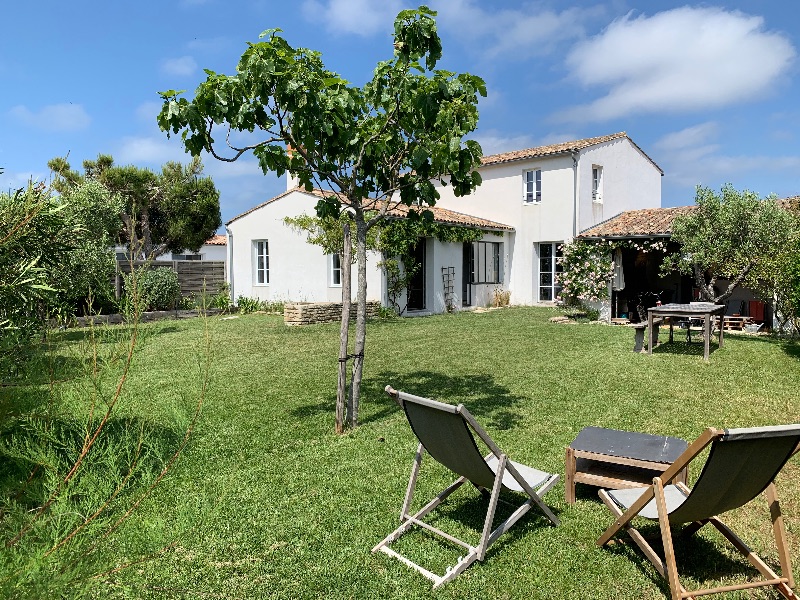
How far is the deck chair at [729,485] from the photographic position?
2.70 metres

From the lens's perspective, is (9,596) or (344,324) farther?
(344,324)

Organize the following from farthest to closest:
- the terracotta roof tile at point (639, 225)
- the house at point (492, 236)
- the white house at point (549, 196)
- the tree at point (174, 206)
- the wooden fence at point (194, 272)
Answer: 1. the tree at point (174, 206)
2. the white house at point (549, 196)
3. the wooden fence at point (194, 272)
4. the house at point (492, 236)
5. the terracotta roof tile at point (639, 225)

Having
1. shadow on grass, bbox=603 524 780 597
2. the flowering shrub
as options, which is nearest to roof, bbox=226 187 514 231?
the flowering shrub

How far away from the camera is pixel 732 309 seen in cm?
1823

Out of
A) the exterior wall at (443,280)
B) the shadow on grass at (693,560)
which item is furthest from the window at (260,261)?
the shadow on grass at (693,560)

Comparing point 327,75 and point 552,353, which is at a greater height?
point 327,75

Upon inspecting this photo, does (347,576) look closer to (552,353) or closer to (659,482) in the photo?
(659,482)

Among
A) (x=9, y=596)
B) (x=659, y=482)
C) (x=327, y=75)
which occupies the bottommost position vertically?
(x=659, y=482)

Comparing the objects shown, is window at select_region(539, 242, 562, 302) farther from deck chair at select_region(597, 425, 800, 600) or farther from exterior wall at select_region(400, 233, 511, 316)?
deck chair at select_region(597, 425, 800, 600)

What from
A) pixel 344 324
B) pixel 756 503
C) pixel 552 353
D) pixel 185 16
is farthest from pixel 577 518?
pixel 552 353

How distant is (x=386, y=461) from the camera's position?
5137mm

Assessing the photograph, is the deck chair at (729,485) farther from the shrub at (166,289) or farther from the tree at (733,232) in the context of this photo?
the shrub at (166,289)

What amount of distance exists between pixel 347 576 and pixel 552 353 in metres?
8.61

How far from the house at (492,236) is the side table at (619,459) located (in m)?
14.1
